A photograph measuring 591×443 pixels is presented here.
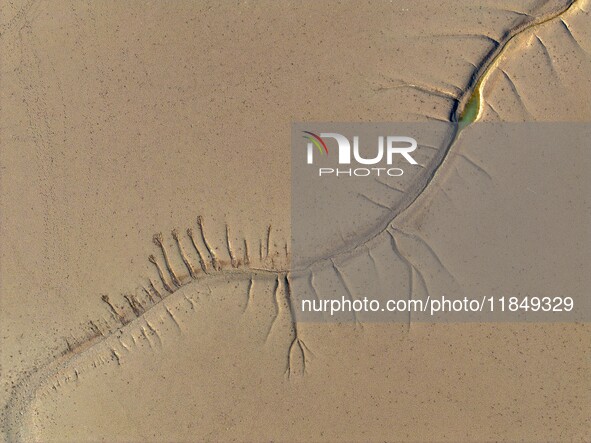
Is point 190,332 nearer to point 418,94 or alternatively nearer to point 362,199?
point 362,199

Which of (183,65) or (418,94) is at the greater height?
(183,65)

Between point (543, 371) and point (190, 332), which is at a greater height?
point (190, 332)

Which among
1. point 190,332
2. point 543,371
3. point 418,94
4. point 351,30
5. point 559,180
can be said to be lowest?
point 543,371

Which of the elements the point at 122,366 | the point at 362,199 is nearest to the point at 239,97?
the point at 362,199

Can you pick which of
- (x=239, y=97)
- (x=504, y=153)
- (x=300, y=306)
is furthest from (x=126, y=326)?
(x=504, y=153)

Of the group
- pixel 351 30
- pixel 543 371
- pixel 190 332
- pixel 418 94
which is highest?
pixel 351 30

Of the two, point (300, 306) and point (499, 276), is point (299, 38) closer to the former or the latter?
point (300, 306)
